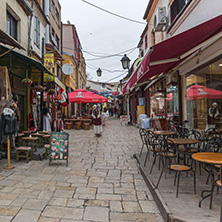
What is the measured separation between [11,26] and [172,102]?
25.7ft

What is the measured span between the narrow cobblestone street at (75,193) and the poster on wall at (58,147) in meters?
0.28

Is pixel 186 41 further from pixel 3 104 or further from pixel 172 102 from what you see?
pixel 172 102

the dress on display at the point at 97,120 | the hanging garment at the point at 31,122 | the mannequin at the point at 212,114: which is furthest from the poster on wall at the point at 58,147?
the dress on display at the point at 97,120

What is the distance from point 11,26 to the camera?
7824 millimetres

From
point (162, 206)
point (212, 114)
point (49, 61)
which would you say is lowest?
point (162, 206)

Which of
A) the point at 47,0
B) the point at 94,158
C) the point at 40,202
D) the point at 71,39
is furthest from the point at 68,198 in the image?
the point at 71,39

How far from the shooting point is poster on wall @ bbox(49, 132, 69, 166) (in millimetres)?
5379

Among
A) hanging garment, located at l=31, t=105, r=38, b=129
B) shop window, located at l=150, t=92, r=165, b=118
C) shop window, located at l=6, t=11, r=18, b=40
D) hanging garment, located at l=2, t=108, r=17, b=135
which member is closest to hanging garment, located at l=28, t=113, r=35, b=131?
hanging garment, located at l=31, t=105, r=38, b=129

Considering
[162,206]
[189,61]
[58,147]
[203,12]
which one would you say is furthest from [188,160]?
[203,12]

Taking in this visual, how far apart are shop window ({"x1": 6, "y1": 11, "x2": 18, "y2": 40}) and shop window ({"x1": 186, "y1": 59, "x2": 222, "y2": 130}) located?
23.6 ft

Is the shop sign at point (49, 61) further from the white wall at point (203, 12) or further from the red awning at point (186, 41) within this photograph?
the red awning at point (186, 41)

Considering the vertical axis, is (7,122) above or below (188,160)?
above

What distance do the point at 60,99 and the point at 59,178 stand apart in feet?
21.9

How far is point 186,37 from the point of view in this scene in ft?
12.9
